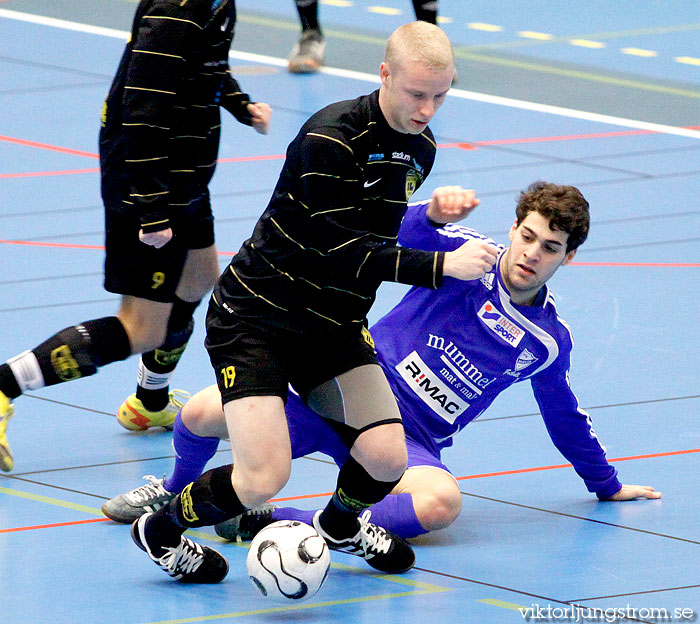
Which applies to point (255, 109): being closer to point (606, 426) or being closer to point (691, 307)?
point (606, 426)

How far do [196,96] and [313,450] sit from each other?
138 centimetres

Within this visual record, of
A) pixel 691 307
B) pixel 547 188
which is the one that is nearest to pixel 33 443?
pixel 547 188

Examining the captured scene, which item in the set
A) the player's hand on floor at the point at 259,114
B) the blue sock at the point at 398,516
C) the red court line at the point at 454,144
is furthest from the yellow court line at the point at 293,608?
the red court line at the point at 454,144

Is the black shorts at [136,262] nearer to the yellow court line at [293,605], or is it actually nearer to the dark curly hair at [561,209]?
the yellow court line at [293,605]

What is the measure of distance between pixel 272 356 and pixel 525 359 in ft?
3.34

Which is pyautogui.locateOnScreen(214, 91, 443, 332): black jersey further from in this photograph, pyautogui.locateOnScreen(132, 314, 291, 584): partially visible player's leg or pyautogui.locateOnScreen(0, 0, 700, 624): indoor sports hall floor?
pyautogui.locateOnScreen(0, 0, 700, 624): indoor sports hall floor

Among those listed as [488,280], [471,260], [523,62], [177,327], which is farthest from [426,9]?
[471,260]

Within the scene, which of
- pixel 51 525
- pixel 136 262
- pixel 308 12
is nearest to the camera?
pixel 51 525

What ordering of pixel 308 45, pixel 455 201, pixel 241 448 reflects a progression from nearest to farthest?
pixel 241 448, pixel 455 201, pixel 308 45

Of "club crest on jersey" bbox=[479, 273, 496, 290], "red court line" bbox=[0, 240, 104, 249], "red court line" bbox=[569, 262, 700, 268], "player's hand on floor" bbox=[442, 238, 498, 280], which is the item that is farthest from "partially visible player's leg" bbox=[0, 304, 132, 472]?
"red court line" bbox=[569, 262, 700, 268]

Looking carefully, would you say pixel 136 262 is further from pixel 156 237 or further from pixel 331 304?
pixel 331 304

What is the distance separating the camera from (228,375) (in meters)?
4.37

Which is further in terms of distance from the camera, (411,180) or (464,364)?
(464,364)

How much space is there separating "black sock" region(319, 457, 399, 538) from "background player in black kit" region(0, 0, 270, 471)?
117cm
